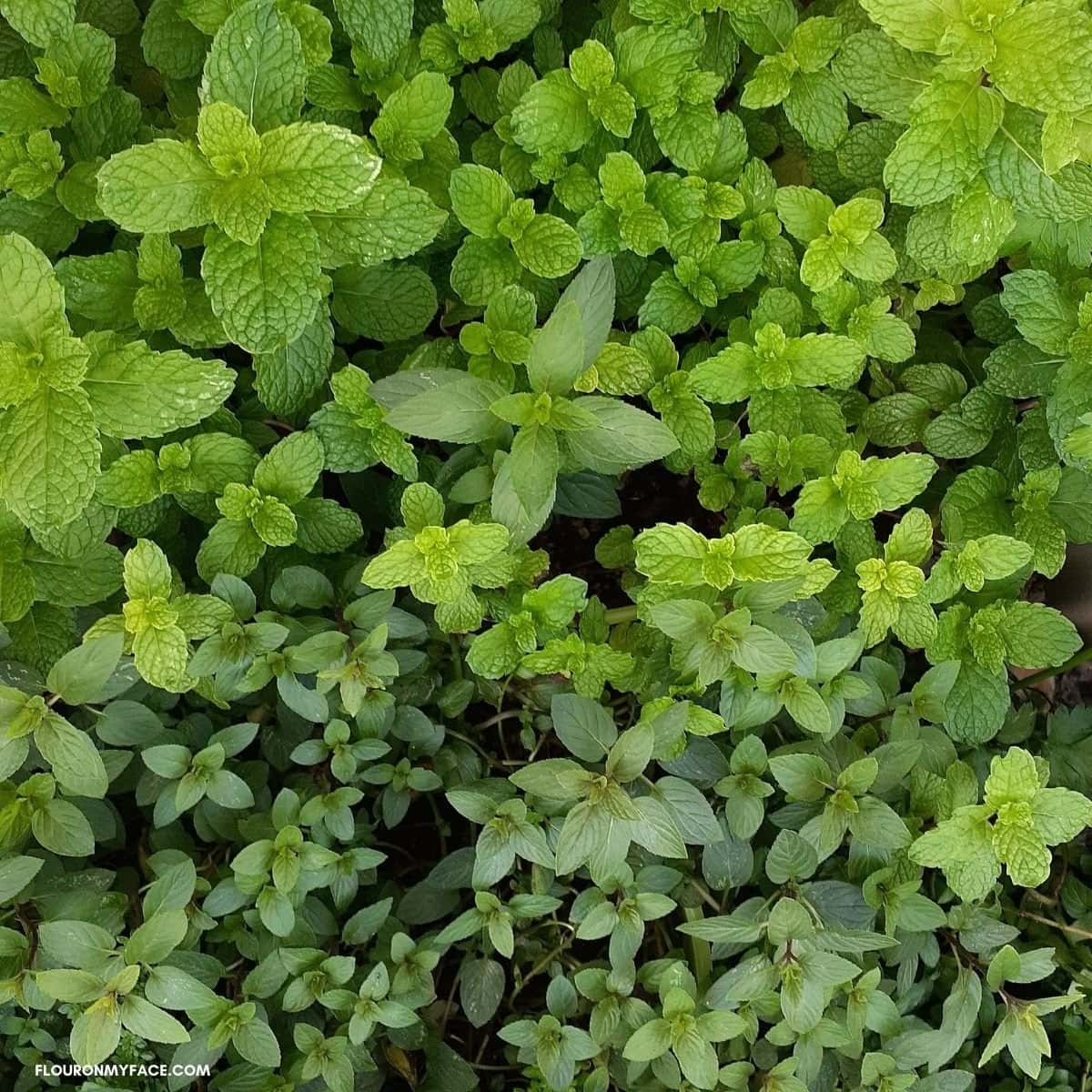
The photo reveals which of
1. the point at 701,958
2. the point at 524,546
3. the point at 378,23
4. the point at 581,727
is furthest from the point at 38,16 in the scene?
the point at 701,958

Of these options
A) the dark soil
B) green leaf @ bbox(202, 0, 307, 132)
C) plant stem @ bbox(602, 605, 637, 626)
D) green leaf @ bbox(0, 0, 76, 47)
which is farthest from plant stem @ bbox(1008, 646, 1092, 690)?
green leaf @ bbox(0, 0, 76, 47)

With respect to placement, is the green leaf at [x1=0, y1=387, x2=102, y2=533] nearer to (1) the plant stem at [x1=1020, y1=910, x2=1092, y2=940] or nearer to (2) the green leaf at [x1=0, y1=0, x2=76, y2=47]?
(2) the green leaf at [x1=0, y1=0, x2=76, y2=47]

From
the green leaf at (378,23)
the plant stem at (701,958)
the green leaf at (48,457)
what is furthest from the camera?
the plant stem at (701,958)

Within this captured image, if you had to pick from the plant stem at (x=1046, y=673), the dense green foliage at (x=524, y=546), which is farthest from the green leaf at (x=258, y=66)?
the plant stem at (x=1046, y=673)

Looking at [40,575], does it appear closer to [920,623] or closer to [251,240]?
[251,240]

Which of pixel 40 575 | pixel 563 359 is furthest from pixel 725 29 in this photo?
pixel 40 575

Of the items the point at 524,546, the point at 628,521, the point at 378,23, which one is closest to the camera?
the point at 378,23

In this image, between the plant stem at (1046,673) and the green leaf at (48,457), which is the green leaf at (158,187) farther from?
the plant stem at (1046,673)

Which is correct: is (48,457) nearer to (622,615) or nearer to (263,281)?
(263,281)
